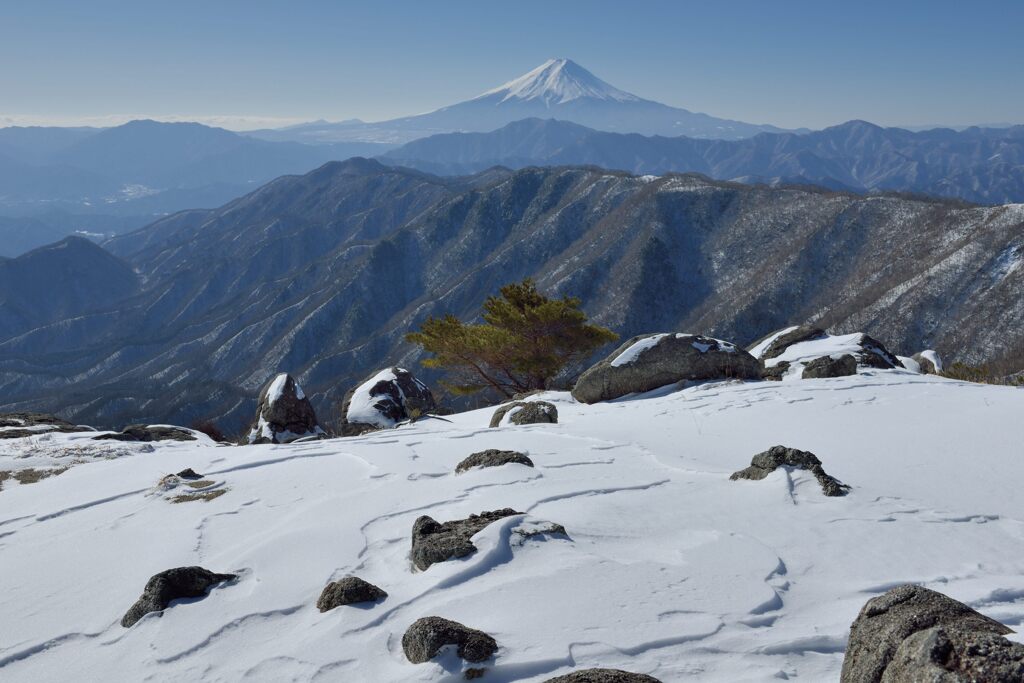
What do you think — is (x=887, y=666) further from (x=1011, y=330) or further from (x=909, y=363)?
(x=1011, y=330)

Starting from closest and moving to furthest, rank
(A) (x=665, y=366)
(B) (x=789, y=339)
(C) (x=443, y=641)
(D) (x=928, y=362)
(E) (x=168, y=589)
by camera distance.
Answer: (C) (x=443, y=641) < (E) (x=168, y=589) < (A) (x=665, y=366) < (B) (x=789, y=339) < (D) (x=928, y=362)

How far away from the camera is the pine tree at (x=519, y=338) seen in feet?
86.1

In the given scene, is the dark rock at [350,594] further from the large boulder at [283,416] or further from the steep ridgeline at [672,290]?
the steep ridgeline at [672,290]

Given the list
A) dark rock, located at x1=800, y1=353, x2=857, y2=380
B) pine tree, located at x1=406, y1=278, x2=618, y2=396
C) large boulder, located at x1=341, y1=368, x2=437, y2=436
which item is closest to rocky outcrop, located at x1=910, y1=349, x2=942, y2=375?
dark rock, located at x1=800, y1=353, x2=857, y2=380

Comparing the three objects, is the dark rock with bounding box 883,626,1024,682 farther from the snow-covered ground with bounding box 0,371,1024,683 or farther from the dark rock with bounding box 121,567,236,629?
the dark rock with bounding box 121,567,236,629

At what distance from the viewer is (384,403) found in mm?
24156

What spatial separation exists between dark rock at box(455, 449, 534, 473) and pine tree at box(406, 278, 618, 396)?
57.6ft

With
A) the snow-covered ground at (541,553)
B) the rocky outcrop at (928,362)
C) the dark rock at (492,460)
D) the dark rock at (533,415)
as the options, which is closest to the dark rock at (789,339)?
the rocky outcrop at (928,362)

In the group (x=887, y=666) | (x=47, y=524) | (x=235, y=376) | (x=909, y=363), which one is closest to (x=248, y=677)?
(x=887, y=666)

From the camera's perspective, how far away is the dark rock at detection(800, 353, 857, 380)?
1578 cm

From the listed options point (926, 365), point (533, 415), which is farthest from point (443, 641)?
point (926, 365)

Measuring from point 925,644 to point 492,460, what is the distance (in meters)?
5.94

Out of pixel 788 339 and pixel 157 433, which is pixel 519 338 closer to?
pixel 788 339

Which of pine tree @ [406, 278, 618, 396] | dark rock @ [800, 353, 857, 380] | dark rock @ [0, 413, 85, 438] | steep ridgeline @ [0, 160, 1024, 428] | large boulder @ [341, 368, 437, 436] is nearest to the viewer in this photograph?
dark rock @ [0, 413, 85, 438]
